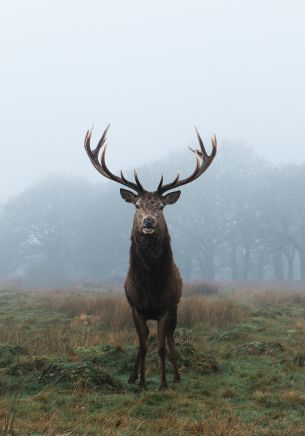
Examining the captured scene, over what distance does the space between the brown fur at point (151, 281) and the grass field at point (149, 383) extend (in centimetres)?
66

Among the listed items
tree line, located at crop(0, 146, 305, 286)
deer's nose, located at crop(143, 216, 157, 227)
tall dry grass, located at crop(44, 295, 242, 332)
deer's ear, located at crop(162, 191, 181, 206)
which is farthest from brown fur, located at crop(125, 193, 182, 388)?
tree line, located at crop(0, 146, 305, 286)

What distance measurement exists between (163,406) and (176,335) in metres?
4.25

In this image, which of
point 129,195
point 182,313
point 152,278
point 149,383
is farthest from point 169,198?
point 182,313

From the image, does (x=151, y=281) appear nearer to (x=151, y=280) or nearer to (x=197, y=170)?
(x=151, y=280)

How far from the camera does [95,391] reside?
5.64 meters

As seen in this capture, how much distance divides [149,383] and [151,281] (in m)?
1.37

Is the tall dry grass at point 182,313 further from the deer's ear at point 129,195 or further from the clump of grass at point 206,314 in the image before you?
the deer's ear at point 129,195

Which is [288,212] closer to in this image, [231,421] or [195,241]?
[195,241]

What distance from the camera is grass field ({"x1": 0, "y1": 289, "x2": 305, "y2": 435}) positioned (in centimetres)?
452

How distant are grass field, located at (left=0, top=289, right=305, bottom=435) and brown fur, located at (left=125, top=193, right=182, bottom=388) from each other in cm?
66

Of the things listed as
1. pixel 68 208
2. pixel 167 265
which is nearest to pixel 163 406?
pixel 167 265

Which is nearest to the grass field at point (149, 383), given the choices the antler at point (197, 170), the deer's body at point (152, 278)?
the deer's body at point (152, 278)

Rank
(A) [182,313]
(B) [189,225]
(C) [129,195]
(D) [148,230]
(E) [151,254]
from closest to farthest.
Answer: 1. (D) [148,230]
2. (E) [151,254]
3. (C) [129,195]
4. (A) [182,313]
5. (B) [189,225]

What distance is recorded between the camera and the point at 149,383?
632 cm
